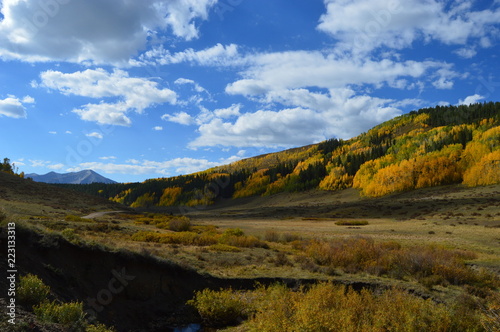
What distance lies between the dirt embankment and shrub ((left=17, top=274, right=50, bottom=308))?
112 cm

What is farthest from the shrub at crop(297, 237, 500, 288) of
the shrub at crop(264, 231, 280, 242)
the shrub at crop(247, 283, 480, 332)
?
the shrub at crop(264, 231, 280, 242)

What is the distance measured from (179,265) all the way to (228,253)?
6532mm

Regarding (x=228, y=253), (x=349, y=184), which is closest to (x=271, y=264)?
(x=228, y=253)

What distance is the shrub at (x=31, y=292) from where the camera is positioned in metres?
7.91

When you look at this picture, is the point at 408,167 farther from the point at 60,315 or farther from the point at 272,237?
the point at 60,315

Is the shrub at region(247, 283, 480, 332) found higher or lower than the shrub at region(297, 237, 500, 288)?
higher

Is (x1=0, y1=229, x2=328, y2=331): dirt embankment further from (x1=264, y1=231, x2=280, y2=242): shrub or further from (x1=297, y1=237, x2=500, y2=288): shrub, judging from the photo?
(x1=264, y1=231, x2=280, y2=242): shrub

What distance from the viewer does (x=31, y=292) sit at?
26.5 feet

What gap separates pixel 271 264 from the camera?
18.3 m

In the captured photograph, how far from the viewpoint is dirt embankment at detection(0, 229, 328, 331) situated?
10383 mm

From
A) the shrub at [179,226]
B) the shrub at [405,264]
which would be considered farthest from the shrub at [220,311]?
the shrub at [179,226]

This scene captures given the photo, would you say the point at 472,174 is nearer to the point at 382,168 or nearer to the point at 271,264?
the point at 382,168

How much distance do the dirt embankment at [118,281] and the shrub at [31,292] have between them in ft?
3.69

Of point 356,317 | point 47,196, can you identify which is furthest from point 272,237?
point 47,196
